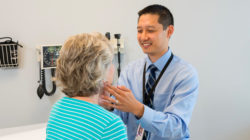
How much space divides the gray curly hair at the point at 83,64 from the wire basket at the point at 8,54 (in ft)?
4.47

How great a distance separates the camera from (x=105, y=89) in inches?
37.8

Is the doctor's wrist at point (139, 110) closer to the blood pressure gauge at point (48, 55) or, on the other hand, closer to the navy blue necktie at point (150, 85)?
the navy blue necktie at point (150, 85)

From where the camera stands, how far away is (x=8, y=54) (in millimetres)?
1946

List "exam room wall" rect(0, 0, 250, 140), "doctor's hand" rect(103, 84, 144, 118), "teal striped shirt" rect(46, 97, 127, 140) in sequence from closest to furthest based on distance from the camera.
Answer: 1. "teal striped shirt" rect(46, 97, 127, 140)
2. "doctor's hand" rect(103, 84, 144, 118)
3. "exam room wall" rect(0, 0, 250, 140)

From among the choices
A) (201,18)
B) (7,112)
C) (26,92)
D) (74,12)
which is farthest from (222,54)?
(7,112)

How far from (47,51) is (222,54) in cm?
175

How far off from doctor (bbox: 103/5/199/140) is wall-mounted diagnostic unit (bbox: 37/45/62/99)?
891mm

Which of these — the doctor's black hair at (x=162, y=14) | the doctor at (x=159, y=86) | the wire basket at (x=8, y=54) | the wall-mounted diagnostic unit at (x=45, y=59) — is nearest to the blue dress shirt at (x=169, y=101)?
the doctor at (x=159, y=86)

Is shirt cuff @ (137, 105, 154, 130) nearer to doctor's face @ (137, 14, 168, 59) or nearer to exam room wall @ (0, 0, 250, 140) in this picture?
doctor's face @ (137, 14, 168, 59)

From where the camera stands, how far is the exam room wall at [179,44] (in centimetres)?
205

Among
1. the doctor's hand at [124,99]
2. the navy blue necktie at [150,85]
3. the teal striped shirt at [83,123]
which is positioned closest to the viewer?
the teal striped shirt at [83,123]

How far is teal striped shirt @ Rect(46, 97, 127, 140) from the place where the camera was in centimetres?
72

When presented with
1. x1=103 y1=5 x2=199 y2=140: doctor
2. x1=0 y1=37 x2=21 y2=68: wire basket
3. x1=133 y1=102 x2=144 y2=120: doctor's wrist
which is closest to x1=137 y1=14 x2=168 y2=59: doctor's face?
x1=103 y1=5 x2=199 y2=140: doctor

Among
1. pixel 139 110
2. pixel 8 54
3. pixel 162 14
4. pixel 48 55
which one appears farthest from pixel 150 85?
pixel 8 54
